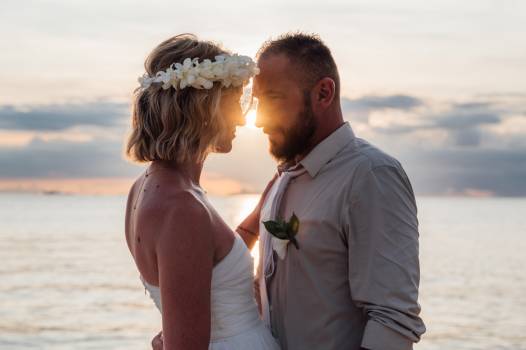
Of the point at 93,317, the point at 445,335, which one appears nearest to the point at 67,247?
the point at 93,317

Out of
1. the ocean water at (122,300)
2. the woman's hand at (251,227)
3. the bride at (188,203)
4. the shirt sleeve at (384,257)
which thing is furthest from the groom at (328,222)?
the ocean water at (122,300)

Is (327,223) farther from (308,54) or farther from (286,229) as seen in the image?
(308,54)

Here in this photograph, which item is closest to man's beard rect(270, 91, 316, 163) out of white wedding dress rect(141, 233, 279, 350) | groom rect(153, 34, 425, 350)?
groom rect(153, 34, 425, 350)

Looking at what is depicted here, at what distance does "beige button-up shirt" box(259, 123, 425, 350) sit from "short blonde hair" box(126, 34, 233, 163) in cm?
64

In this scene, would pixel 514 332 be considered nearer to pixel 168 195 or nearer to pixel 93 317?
pixel 93 317

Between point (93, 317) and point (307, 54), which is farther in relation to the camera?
point (93, 317)

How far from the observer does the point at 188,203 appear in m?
3.27

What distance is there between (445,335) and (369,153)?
12.7 m

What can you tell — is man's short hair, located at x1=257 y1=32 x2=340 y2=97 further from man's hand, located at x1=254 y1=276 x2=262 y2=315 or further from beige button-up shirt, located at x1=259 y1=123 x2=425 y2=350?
man's hand, located at x1=254 y1=276 x2=262 y2=315

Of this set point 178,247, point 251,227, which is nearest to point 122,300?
point 251,227

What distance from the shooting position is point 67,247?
37438 mm

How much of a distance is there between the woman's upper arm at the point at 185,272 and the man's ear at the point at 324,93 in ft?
3.30

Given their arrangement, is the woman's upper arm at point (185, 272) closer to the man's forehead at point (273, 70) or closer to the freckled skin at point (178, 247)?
the freckled skin at point (178, 247)

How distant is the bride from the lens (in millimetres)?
3227
